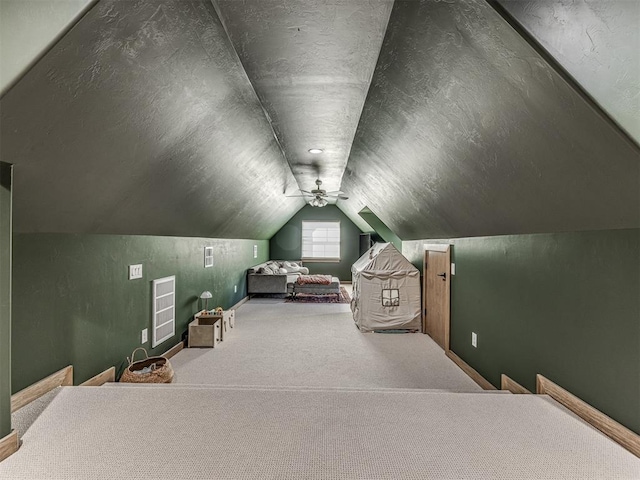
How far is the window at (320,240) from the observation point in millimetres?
10891

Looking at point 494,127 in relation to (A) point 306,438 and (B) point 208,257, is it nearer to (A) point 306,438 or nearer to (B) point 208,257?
(A) point 306,438

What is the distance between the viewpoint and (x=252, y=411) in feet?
6.12

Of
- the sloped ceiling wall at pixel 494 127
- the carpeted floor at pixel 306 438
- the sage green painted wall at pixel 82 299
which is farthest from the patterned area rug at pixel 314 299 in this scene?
the carpeted floor at pixel 306 438

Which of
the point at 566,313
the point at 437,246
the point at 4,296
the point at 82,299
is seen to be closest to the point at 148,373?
the point at 82,299

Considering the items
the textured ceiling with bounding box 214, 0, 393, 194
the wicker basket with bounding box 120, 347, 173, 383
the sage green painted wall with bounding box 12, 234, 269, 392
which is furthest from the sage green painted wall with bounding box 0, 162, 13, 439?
the wicker basket with bounding box 120, 347, 173, 383

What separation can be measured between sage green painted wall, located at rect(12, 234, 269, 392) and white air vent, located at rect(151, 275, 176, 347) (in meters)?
0.08

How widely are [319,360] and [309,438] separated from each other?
2342 mm

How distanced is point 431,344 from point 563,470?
125 inches

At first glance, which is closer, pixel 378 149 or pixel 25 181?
pixel 25 181

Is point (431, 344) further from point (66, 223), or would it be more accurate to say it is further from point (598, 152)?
point (66, 223)

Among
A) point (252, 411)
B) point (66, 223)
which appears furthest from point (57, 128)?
point (252, 411)

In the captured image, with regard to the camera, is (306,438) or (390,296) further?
(390,296)

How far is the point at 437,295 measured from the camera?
447cm

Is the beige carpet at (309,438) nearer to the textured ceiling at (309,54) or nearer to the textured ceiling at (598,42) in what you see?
the textured ceiling at (598,42)
